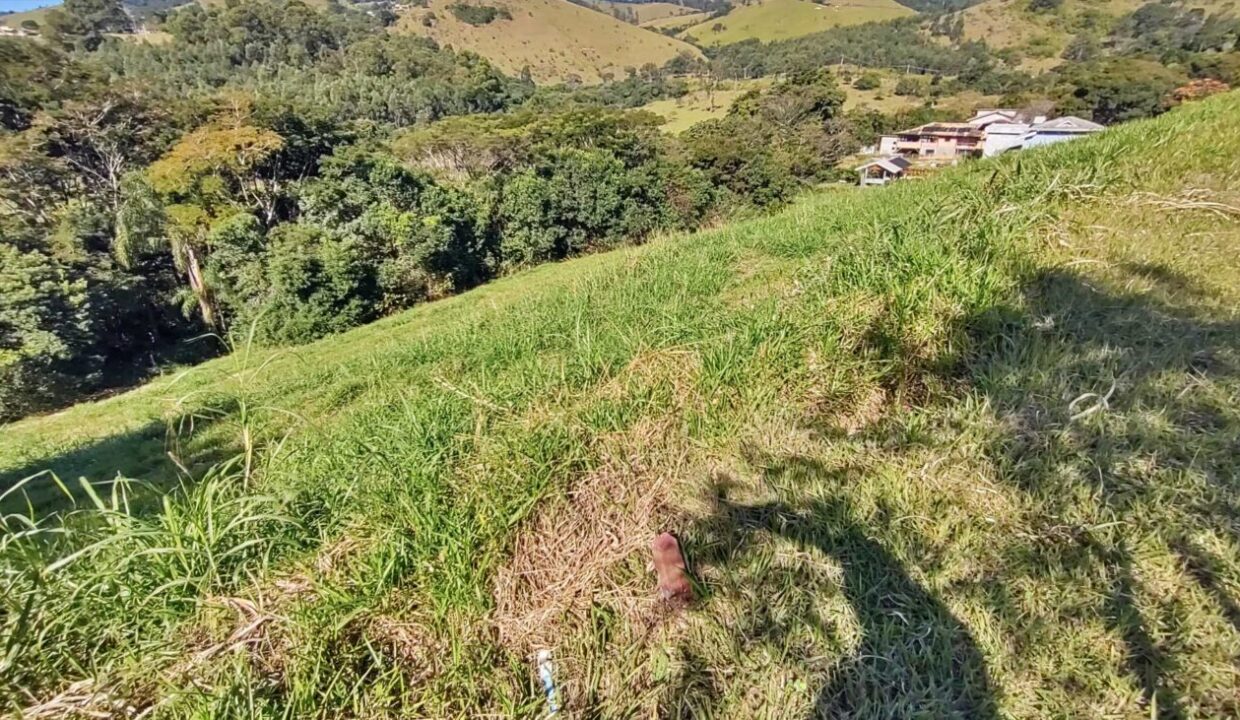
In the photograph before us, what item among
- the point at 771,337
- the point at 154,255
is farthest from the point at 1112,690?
the point at 154,255

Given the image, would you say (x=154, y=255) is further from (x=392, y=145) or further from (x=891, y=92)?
(x=891, y=92)

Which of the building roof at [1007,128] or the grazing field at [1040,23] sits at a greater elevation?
the grazing field at [1040,23]

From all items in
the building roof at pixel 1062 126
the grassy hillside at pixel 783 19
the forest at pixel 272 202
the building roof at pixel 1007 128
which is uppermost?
the grassy hillside at pixel 783 19

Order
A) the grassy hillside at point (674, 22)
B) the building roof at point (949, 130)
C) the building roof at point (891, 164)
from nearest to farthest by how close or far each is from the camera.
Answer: the building roof at point (891, 164) < the building roof at point (949, 130) < the grassy hillside at point (674, 22)

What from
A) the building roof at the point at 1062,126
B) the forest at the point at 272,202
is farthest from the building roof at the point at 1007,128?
the forest at the point at 272,202

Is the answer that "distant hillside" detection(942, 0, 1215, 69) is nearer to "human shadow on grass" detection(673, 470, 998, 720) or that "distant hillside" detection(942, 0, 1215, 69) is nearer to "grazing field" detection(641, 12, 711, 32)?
"grazing field" detection(641, 12, 711, 32)

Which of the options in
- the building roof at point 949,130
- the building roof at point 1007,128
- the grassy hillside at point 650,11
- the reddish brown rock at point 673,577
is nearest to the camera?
the reddish brown rock at point 673,577

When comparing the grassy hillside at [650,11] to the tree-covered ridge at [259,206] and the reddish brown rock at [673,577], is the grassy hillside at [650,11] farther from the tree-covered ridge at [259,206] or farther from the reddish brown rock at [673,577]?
the reddish brown rock at [673,577]
